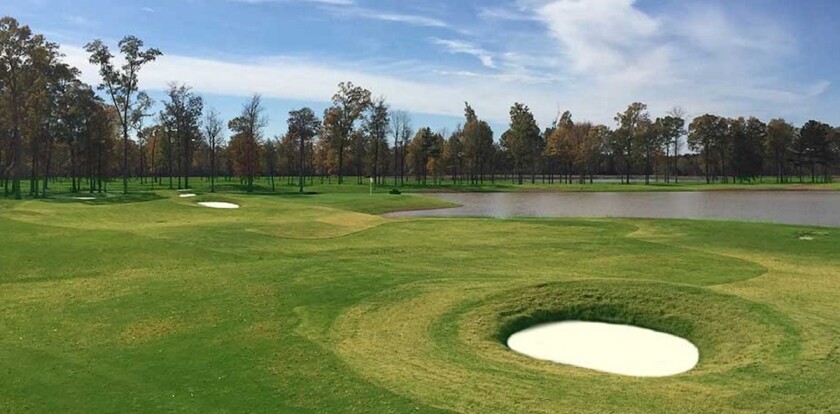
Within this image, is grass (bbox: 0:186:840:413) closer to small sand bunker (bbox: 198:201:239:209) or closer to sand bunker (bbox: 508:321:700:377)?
sand bunker (bbox: 508:321:700:377)

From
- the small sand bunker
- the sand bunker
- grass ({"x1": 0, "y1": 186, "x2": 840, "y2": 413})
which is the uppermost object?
the small sand bunker

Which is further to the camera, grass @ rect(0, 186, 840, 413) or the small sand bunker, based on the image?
the small sand bunker

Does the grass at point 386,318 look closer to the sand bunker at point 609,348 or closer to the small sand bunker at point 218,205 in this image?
the sand bunker at point 609,348

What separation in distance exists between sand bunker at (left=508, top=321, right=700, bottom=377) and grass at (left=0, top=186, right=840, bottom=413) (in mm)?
458

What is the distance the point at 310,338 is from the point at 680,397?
263 inches

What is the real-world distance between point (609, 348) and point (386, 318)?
4704 millimetres

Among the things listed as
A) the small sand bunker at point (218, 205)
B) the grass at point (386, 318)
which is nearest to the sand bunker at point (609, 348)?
the grass at point (386, 318)

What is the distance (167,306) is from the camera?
14906 millimetres

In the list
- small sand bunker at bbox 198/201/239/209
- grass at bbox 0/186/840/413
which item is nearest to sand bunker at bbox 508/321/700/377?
grass at bbox 0/186/840/413

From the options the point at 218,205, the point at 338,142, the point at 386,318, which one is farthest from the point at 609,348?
the point at 338,142

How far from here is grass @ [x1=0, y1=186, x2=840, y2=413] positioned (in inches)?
365

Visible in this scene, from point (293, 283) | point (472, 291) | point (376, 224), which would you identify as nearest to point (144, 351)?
point (293, 283)

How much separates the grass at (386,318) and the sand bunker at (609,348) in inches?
18.0

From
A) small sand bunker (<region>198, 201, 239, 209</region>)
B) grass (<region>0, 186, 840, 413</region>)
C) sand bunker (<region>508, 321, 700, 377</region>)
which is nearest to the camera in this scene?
grass (<region>0, 186, 840, 413</region>)
